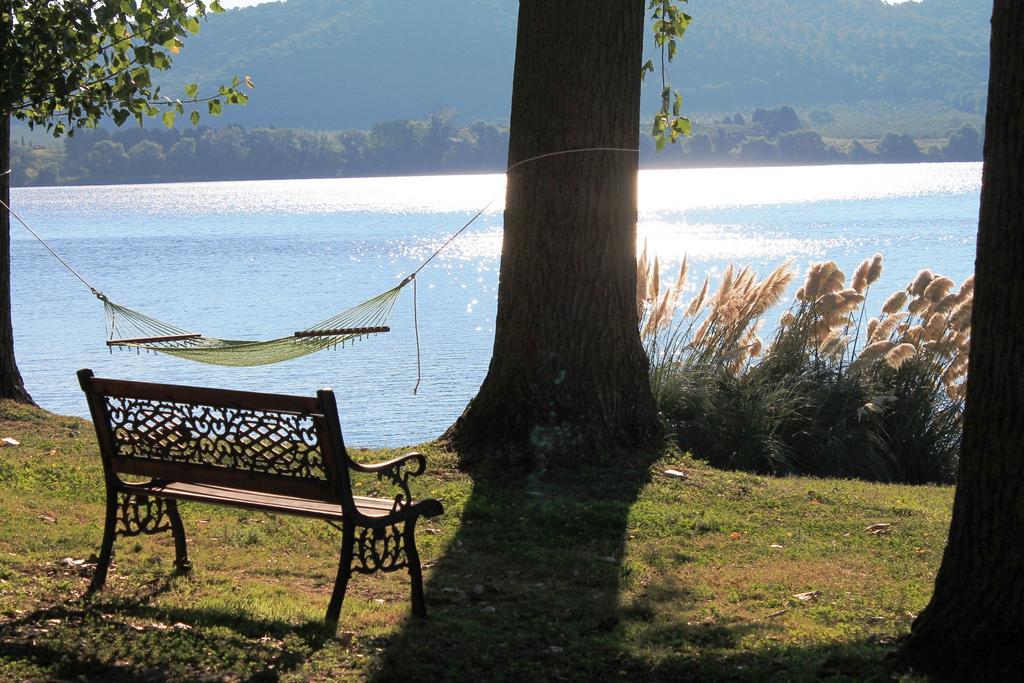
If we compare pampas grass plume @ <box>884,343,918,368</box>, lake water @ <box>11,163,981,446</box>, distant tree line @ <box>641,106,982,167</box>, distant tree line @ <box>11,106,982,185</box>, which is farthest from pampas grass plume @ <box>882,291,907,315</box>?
distant tree line @ <box>641,106,982,167</box>

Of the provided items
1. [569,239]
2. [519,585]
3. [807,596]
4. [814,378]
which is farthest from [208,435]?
[814,378]

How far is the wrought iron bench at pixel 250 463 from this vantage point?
421 cm

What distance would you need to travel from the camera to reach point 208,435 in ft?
14.9

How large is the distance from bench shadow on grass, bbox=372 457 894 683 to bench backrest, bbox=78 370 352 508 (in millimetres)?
666

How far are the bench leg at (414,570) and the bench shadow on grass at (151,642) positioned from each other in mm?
396

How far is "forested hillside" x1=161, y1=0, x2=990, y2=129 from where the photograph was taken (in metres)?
161

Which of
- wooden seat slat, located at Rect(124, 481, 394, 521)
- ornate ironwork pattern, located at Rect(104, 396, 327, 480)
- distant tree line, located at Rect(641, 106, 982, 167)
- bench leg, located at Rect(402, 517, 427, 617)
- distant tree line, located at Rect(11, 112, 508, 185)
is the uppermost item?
distant tree line, located at Rect(641, 106, 982, 167)

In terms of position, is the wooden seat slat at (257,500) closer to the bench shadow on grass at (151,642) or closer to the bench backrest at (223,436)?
the bench backrest at (223,436)

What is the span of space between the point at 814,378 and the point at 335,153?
344ft

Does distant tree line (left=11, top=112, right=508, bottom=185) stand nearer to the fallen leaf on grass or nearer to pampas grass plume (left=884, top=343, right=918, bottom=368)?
pampas grass plume (left=884, top=343, right=918, bottom=368)

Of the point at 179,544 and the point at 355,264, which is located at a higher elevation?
the point at 355,264

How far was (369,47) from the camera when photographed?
6752 inches

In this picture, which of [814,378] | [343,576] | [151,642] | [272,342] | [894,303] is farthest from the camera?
[894,303]

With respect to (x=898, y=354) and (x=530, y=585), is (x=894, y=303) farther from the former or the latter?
(x=530, y=585)
